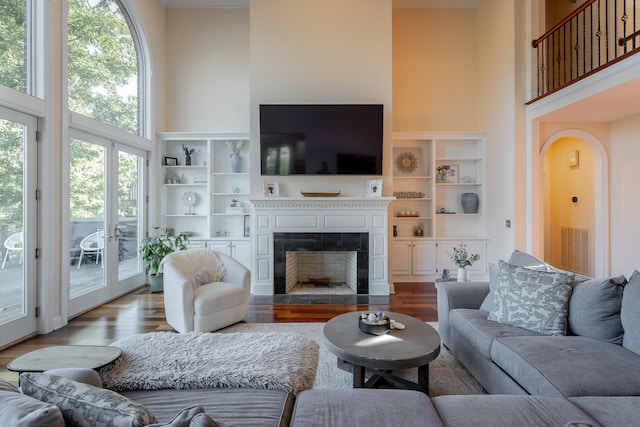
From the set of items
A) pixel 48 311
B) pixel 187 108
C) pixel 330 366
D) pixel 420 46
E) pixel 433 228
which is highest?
pixel 420 46

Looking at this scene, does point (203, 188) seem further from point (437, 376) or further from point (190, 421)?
point (190, 421)

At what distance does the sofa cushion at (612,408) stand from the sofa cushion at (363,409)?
2.18 ft

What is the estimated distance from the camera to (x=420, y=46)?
18.8 ft

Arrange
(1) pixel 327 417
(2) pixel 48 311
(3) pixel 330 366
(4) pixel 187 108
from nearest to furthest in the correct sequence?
(1) pixel 327 417, (3) pixel 330 366, (2) pixel 48 311, (4) pixel 187 108

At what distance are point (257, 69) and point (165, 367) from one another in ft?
14.5

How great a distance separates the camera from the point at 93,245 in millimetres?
4070

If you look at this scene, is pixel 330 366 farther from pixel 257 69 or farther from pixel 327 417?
pixel 257 69

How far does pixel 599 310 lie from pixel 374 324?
1420mm

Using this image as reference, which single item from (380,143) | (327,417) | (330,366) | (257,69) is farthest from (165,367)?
(257,69)

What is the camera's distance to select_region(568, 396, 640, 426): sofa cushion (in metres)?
1.25

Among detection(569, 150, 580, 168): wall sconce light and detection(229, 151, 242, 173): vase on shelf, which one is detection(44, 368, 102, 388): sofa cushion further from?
detection(569, 150, 580, 168): wall sconce light

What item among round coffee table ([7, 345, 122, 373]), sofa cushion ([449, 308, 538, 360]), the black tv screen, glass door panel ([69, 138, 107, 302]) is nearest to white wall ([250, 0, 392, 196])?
the black tv screen

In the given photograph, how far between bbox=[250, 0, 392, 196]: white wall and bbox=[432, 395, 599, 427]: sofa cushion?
3.74m

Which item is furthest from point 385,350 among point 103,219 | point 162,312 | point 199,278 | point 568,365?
point 103,219
